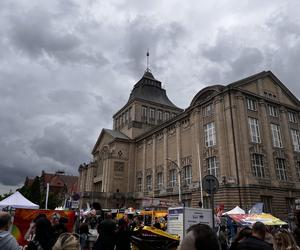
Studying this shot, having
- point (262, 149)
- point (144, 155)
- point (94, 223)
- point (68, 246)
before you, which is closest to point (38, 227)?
point (68, 246)

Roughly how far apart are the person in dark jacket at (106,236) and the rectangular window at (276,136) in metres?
32.3

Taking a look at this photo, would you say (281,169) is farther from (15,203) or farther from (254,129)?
(15,203)

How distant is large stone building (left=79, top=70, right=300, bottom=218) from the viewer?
1230 inches

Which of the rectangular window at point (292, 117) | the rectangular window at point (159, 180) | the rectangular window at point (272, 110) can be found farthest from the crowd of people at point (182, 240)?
the rectangular window at point (159, 180)

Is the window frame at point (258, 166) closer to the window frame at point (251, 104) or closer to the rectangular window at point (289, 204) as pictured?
the rectangular window at point (289, 204)

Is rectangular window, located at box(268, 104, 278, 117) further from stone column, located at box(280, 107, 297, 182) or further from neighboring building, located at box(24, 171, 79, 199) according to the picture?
neighboring building, located at box(24, 171, 79, 199)

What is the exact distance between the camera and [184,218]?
32.1 feet

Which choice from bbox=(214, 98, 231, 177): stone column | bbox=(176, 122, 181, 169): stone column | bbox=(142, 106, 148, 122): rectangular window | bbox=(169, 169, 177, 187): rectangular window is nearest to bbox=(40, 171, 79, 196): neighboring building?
bbox=(142, 106, 148, 122): rectangular window

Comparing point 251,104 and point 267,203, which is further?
point 251,104

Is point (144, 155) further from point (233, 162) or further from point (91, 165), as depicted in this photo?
point (233, 162)

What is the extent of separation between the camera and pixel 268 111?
1468 inches

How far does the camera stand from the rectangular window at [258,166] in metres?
31.8

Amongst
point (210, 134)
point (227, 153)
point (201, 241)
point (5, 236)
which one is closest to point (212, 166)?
point (227, 153)

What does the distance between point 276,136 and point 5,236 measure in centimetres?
3770
